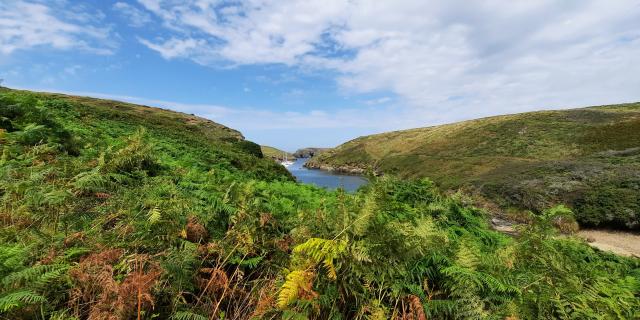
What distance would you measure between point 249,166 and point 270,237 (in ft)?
47.1

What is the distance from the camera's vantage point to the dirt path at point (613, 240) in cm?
2697

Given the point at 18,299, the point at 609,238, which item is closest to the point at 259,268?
the point at 18,299

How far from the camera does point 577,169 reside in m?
44.8

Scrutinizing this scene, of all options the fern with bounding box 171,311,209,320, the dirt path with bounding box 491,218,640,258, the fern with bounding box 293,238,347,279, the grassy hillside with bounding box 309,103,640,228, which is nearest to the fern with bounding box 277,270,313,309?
the fern with bounding box 293,238,347,279

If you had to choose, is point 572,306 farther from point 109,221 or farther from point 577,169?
point 577,169

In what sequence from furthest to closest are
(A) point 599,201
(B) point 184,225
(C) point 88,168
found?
(A) point 599,201
(C) point 88,168
(B) point 184,225

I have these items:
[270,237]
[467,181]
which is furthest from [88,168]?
[467,181]

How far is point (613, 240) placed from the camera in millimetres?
30234

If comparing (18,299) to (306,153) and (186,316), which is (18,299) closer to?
(186,316)

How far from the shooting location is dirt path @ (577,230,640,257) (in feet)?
88.5

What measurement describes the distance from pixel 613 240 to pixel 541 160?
3161 cm

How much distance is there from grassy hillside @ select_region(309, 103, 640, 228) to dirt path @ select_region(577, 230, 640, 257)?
125 cm

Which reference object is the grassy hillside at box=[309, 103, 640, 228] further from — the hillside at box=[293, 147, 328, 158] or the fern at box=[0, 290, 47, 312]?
the hillside at box=[293, 147, 328, 158]

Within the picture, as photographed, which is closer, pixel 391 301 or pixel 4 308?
pixel 4 308
